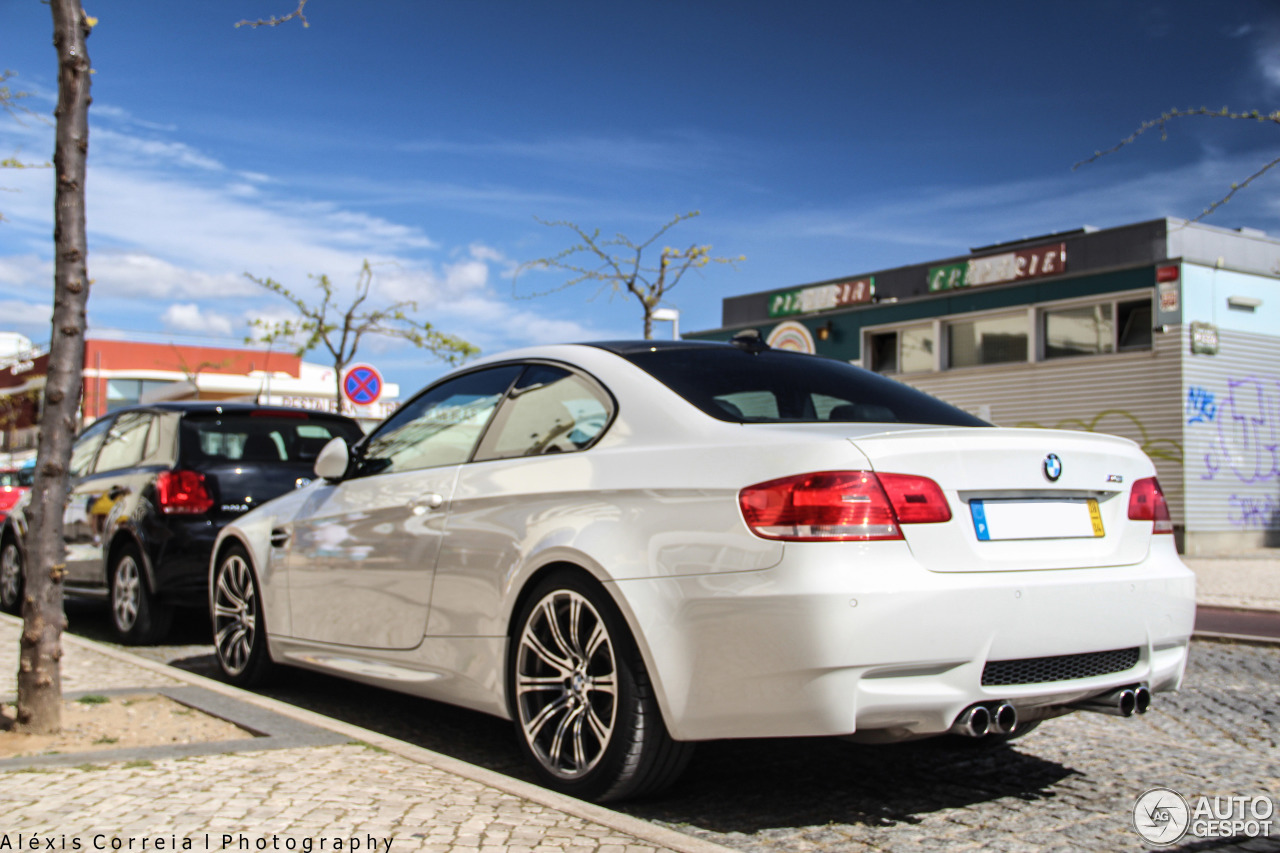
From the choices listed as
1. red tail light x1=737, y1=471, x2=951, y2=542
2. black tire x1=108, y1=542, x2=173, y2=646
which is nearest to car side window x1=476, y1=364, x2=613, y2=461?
red tail light x1=737, y1=471, x2=951, y2=542

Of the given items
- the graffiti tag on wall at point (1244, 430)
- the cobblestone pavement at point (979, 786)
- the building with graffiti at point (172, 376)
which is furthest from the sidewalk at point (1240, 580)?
the building with graffiti at point (172, 376)

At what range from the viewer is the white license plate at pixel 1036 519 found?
350cm

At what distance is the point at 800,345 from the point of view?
22.8m

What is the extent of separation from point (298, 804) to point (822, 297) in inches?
916

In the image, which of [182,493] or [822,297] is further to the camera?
[822,297]

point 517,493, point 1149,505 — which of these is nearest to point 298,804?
point 517,493

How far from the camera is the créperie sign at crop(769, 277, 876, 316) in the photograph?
24906mm

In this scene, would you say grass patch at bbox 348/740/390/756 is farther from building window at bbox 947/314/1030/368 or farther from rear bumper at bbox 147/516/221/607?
building window at bbox 947/314/1030/368

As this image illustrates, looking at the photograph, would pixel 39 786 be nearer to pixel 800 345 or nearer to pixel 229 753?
pixel 229 753

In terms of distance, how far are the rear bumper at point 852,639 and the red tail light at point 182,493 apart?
4835mm

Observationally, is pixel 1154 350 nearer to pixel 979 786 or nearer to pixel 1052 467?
pixel 979 786

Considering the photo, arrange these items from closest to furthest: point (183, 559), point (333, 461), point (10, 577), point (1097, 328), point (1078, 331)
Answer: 1. point (333, 461)
2. point (183, 559)
3. point (10, 577)
4. point (1097, 328)
5. point (1078, 331)

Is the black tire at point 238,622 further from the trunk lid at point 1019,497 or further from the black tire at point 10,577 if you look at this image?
the black tire at point 10,577

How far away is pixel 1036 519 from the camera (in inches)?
Result: 142
